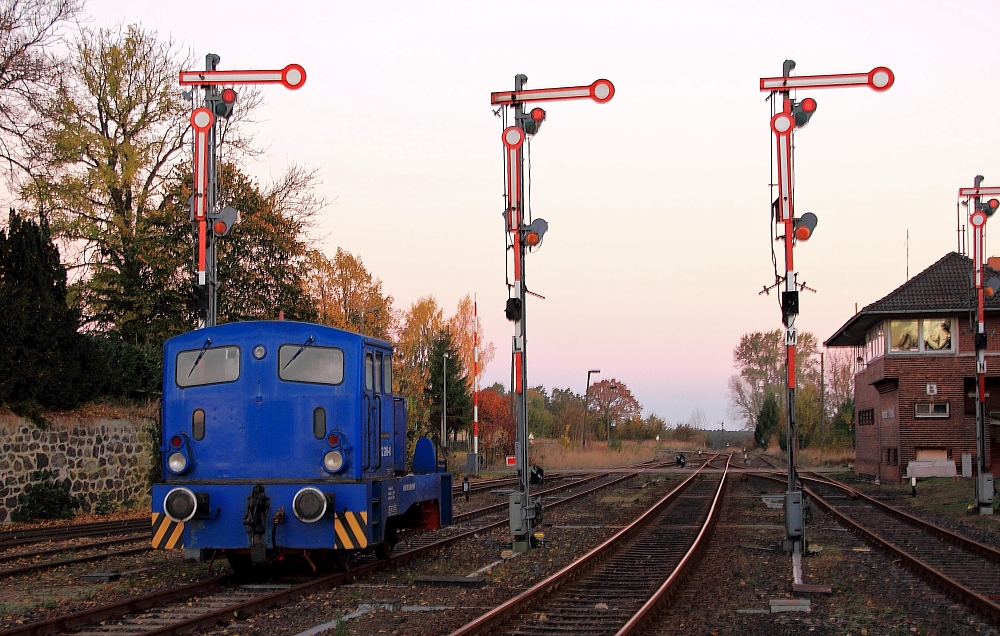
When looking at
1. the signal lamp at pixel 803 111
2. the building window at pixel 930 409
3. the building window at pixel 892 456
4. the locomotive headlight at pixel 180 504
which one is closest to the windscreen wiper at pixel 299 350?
the locomotive headlight at pixel 180 504

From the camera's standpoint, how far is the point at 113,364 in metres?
21.1

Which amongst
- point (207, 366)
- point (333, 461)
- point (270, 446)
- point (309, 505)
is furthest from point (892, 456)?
point (207, 366)

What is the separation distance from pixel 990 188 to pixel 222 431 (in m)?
19.2

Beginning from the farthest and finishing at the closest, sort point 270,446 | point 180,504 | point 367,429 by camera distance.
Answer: point 367,429 < point 270,446 < point 180,504

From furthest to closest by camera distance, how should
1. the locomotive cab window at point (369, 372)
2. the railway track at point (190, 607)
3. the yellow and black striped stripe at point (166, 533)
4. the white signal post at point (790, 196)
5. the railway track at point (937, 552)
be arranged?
the white signal post at point (790, 196) → the locomotive cab window at point (369, 372) → the railway track at point (937, 552) → the yellow and black striped stripe at point (166, 533) → the railway track at point (190, 607)

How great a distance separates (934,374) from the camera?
120 feet

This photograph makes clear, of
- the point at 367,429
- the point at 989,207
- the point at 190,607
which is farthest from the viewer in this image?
the point at 989,207

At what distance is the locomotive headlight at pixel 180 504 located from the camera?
10422mm

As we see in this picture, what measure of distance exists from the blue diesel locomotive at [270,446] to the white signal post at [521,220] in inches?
150

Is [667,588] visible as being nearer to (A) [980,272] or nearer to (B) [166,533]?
(B) [166,533]

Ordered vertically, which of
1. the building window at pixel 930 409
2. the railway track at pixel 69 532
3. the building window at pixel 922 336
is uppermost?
the building window at pixel 922 336

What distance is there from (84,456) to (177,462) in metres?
9.96

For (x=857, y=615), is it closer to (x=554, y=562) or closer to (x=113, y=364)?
(x=554, y=562)

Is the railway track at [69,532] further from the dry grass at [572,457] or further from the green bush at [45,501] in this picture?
the dry grass at [572,457]
